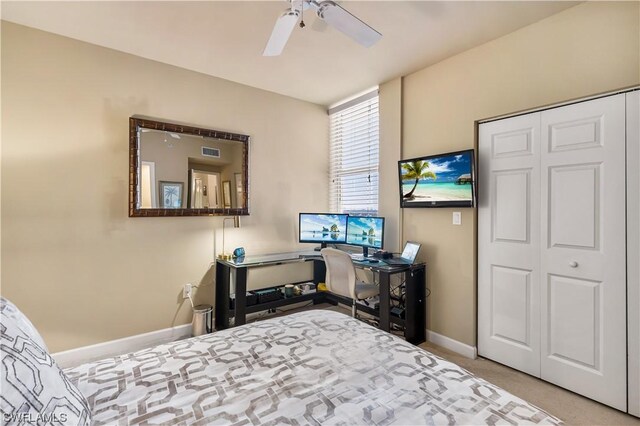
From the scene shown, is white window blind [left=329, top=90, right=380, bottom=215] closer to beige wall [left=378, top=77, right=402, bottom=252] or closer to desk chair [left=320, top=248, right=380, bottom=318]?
beige wall [left=378, top=77, right=402, bottom=252]

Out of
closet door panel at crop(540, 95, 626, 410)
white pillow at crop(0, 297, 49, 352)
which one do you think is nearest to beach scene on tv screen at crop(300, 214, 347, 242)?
closet door panel at crop(540, 95, 626, 410)

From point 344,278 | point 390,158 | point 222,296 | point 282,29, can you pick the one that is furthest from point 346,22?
point 222,296

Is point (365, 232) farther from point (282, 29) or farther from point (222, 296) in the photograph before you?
point (282, 29)

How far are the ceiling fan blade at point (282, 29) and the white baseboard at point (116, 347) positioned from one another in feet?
8.91

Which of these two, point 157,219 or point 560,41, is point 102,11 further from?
point 560,41

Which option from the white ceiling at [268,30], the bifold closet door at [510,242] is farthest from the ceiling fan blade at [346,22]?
the bifold closet door at [510,242]

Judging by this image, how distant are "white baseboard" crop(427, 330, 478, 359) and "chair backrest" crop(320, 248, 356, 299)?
34.8 inches

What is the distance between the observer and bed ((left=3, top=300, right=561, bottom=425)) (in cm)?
94

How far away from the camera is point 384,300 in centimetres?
273

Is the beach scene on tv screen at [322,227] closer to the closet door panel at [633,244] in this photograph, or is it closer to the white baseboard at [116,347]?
the white baseboard at [116,347]

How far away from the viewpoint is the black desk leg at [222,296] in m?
3.09

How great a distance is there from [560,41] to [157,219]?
362cm

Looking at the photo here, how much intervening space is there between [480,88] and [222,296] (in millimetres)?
3169

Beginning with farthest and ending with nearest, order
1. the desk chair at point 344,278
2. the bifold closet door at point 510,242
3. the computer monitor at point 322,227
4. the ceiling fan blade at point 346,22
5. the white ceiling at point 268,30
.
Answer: the computer monitor at point 322,227
the desk chair at point 344,278
the bifold closet door at point 510,242
the white ceiling at point 268,30
the ceiling fan blade at point 346,22
